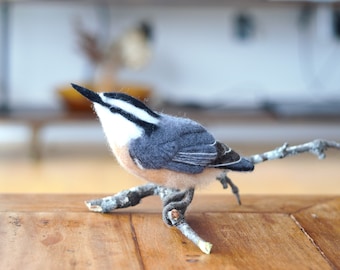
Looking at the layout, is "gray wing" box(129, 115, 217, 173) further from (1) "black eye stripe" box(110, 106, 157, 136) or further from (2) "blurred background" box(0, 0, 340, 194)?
(2) "blurred background" box(0, 0, 340, 194)

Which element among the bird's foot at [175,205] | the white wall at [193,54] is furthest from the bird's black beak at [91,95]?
the white wall at [193,54]

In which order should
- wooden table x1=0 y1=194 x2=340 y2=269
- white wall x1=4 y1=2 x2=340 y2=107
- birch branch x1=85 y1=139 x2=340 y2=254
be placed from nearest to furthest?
wooden table x1=0 y1=194 x2=340 y2=269, birch branch x1=85 y1=139 x2=340 y2=254, white wall x1=4 y1=2 x2=340 y2=107

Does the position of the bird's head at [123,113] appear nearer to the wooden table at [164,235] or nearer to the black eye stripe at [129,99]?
the black eye stripe at [129,99]

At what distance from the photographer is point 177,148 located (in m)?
0.84

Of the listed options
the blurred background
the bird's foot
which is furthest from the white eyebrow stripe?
the blurred background

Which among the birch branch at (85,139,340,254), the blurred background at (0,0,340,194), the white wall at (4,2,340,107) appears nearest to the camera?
the birch branch at (85,139,340,254)

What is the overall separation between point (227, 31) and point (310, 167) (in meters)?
0.64

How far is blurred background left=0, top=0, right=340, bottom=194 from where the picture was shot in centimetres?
262

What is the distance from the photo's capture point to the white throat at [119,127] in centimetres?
84

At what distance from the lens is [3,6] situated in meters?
2.69

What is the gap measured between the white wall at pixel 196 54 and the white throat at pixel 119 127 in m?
1.99

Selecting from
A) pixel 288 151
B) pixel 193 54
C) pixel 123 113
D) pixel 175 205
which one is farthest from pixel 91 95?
pixel 193 54

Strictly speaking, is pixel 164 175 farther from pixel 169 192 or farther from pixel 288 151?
pixel 288 151

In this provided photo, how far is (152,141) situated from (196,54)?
2.08 metres
